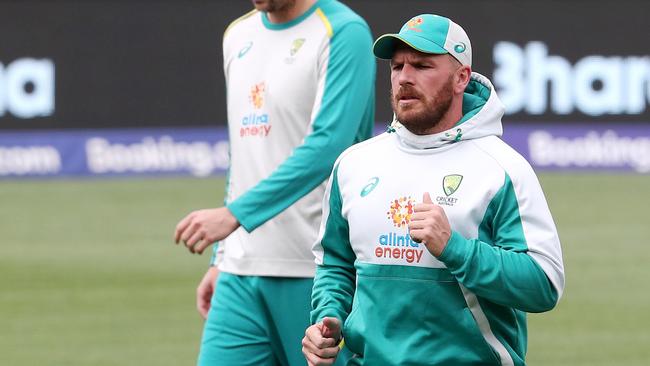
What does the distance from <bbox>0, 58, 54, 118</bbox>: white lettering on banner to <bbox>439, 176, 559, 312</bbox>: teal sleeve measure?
1781 cm

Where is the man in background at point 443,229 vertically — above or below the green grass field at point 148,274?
above

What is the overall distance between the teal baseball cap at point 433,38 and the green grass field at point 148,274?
5.74m

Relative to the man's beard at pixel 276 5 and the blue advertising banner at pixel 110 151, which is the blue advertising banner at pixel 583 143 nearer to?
the blue advertising banner at pixel 110 151

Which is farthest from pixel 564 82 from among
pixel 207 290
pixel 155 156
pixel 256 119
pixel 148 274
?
pixel 256 119

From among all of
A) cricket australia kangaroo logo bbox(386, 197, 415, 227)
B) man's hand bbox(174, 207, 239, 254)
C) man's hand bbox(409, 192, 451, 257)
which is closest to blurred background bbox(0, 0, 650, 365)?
man's hand bbox(174, 207, 239, 254)

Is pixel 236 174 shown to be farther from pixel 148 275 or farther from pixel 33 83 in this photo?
pixel 33 83

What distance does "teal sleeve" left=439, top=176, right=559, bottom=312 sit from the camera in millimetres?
4438

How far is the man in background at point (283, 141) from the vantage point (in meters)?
6.16

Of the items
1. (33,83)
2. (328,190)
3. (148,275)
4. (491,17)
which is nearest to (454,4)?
(491,17)

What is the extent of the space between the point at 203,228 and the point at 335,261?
30.4 inches

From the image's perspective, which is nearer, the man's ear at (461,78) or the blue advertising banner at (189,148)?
the man's ear at (461,78)

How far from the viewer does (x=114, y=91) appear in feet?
71.8

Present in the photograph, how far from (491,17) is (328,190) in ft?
56.3

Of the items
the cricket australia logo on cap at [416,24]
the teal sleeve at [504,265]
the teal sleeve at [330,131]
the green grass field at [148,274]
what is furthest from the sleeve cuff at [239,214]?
the green grass field at [148,274]
